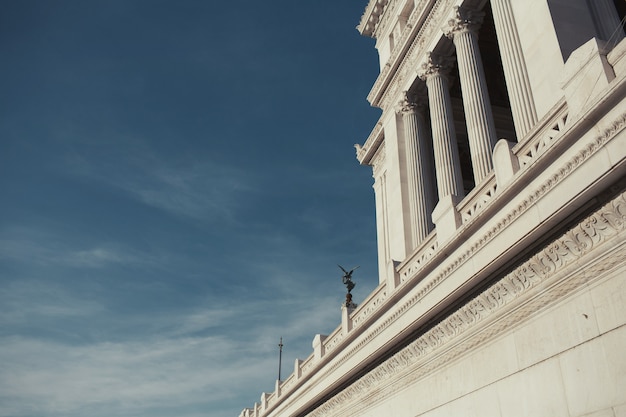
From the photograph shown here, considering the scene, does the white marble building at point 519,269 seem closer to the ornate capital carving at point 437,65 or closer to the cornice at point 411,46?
the cornice at point 411,46

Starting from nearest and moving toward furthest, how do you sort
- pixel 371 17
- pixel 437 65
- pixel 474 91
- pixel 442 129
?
pixel 474 91 < pixel 442 129 < pixel 437 65 < pixel 371 17

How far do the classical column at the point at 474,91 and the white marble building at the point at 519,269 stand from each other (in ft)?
0.21

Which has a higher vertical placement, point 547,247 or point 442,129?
point 442,129

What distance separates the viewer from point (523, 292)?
1300cm

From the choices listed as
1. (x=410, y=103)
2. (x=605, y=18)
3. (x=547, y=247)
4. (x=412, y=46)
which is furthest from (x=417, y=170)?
(x=547, y=247)

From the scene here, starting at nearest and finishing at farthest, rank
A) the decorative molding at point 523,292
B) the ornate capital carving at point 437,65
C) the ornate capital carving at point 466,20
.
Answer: the decorative molding at point 523,292, the ornate capital carving at point 466,20, the ornate capital carving at point 437,65

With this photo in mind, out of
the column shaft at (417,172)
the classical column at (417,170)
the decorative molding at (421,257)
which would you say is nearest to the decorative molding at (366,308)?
the decorative molding at (421,257)

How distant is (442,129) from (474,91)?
3265mm

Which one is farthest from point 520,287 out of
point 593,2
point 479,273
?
point 593,2

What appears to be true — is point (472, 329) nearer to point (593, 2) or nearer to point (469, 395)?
point (469, 395)

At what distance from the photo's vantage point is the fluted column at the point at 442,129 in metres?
26.6

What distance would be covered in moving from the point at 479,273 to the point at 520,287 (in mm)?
1080

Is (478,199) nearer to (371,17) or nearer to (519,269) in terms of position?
(519,269)

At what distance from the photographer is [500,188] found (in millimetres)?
13680
